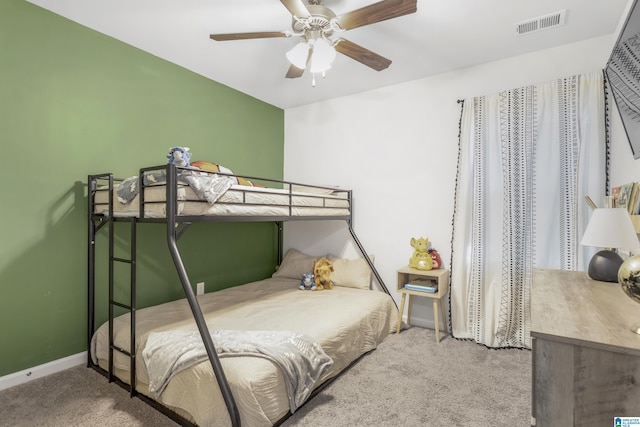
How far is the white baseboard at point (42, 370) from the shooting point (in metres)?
2.01

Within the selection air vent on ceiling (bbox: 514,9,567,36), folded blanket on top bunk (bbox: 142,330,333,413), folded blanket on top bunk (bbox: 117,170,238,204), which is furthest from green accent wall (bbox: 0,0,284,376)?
air vent on ceiling (bbox: 514,9,567,36)

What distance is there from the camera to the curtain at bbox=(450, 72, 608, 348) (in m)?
2.42

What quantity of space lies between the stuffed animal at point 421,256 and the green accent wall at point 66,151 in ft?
6.66

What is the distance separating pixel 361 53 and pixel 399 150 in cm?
135

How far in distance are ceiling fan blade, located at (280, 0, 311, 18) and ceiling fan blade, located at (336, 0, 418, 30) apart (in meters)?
0.18

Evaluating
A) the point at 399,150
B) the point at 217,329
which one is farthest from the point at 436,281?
the point at 217,329

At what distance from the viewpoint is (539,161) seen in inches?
102

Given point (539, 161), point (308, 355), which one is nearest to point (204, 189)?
point (308, 355)

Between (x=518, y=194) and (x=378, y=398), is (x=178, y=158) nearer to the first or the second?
(x=378, y=398)

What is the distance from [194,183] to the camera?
1852 mm

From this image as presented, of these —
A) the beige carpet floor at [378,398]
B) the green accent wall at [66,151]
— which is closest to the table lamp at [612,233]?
the beige carpet floor at [378,398]

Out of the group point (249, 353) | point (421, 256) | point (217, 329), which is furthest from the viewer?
point (421, 256)

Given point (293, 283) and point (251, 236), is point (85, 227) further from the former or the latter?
point (293, 283)

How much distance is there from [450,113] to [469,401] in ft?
7.76
